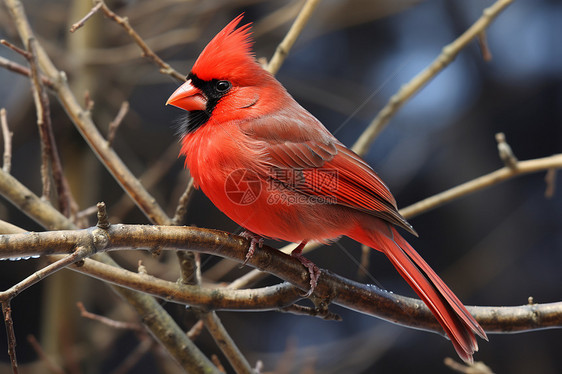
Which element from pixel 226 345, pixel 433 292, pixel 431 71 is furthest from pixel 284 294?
pixel 431 71

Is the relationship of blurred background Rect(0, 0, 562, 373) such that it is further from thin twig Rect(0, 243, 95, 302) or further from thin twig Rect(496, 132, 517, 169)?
thin twig Rect(0, 243, 95, 302)

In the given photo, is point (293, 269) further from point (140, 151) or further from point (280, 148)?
point (140, 151)

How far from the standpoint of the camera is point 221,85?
1.50 metres

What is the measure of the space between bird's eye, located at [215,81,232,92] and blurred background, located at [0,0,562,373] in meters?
0.84

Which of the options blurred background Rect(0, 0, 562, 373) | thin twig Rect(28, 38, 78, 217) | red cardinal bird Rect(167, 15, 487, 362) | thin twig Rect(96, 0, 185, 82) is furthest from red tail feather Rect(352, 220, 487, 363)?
blurred background Rect(0, 0, 562, 373)

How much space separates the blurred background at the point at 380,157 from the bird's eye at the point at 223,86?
0.84m

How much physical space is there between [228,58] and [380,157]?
123 cm

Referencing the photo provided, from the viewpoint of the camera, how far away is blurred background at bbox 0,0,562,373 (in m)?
2.36

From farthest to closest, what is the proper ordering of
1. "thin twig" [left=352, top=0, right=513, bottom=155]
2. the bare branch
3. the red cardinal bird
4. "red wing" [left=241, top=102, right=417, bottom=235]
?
"thin twig" [left=352, top=0, right=513, bottom=155] → "red wing" [left=241, top=102, right=417, bottom=235] → the red cardinal bird → the bare branch

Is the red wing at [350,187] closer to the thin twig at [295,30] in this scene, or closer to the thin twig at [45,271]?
the thin twig at [295,30]

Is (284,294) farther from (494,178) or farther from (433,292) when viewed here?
(494,178)

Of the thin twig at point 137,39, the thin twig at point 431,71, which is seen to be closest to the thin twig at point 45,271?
the thin twig at point 137,39

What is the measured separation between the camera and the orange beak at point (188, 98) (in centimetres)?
147

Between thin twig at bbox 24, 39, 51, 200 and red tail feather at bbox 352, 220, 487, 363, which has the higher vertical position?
thin twig at bbox 24, 39, 51, 200
